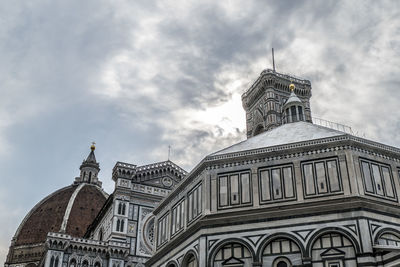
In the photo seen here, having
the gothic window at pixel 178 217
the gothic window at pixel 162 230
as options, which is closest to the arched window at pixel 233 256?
the gothic window at pixel 178 217

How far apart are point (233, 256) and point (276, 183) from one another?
163 inches

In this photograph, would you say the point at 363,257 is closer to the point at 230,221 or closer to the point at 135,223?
the point at 230,221

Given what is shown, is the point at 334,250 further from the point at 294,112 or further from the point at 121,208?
the point at 121,208

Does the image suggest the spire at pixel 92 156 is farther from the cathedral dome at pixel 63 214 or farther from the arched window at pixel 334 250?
the arched window at pixel 334 250

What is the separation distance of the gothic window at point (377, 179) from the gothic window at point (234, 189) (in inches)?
220

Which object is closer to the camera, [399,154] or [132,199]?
[399,154]

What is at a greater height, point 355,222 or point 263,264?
point 355,222

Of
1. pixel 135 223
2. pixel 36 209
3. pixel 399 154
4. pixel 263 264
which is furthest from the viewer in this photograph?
pixel 36 209

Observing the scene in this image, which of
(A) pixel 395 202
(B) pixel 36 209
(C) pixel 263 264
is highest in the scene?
(B) pixel 36 209

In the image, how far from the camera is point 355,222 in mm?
21031

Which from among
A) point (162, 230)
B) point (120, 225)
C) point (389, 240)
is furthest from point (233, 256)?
point (120, 225)

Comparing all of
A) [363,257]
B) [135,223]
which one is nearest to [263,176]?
[363,257]

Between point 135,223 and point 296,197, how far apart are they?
29.7 meters

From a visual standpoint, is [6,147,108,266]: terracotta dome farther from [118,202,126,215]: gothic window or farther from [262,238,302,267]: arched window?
[262,238,302,267]: arched window
